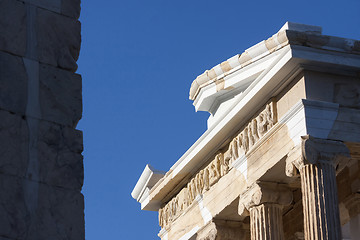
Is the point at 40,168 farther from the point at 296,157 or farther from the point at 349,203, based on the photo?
the point at 349,203

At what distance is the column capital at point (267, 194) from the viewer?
71.1 ft

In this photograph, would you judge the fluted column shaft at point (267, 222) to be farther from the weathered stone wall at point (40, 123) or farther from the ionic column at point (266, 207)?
the weathered stone wall at point (40, 123)

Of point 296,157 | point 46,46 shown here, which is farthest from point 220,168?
point 46,46

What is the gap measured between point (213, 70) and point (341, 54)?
7018 millimetres

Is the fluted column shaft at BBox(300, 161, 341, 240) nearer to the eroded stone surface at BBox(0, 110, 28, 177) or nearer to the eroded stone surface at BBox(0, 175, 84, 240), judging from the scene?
the eroded stone surface at BBox(0, 175, 84, 240)

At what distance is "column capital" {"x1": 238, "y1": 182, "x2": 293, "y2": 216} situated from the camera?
21.7 metres

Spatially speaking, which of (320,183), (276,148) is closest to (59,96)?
(320,183)

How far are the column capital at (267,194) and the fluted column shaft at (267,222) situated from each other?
0.46 feet

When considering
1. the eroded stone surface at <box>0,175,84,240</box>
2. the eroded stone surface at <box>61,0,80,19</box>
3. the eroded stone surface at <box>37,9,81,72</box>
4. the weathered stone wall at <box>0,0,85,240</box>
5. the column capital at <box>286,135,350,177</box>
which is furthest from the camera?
the column capital at <box>286,135,350,177</box>

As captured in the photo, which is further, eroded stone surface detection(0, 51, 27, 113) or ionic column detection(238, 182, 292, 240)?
ionic column detection(238, 182, 292, 240)

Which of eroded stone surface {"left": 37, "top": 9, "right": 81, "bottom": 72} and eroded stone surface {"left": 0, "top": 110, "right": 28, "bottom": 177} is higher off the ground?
eroded stone surface {"left": 37, "top": 9, "right": 81, "bottom": 72}

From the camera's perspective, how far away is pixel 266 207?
71.5ft

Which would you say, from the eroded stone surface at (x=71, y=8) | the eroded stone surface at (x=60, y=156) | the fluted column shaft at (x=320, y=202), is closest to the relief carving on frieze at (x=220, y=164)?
the fluted column shaft at (x=320, y=202)

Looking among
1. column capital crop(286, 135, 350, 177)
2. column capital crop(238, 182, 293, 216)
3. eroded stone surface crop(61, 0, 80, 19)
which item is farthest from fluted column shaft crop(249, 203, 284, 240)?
eroded stone surface crop(61, 0, 80, 19)
